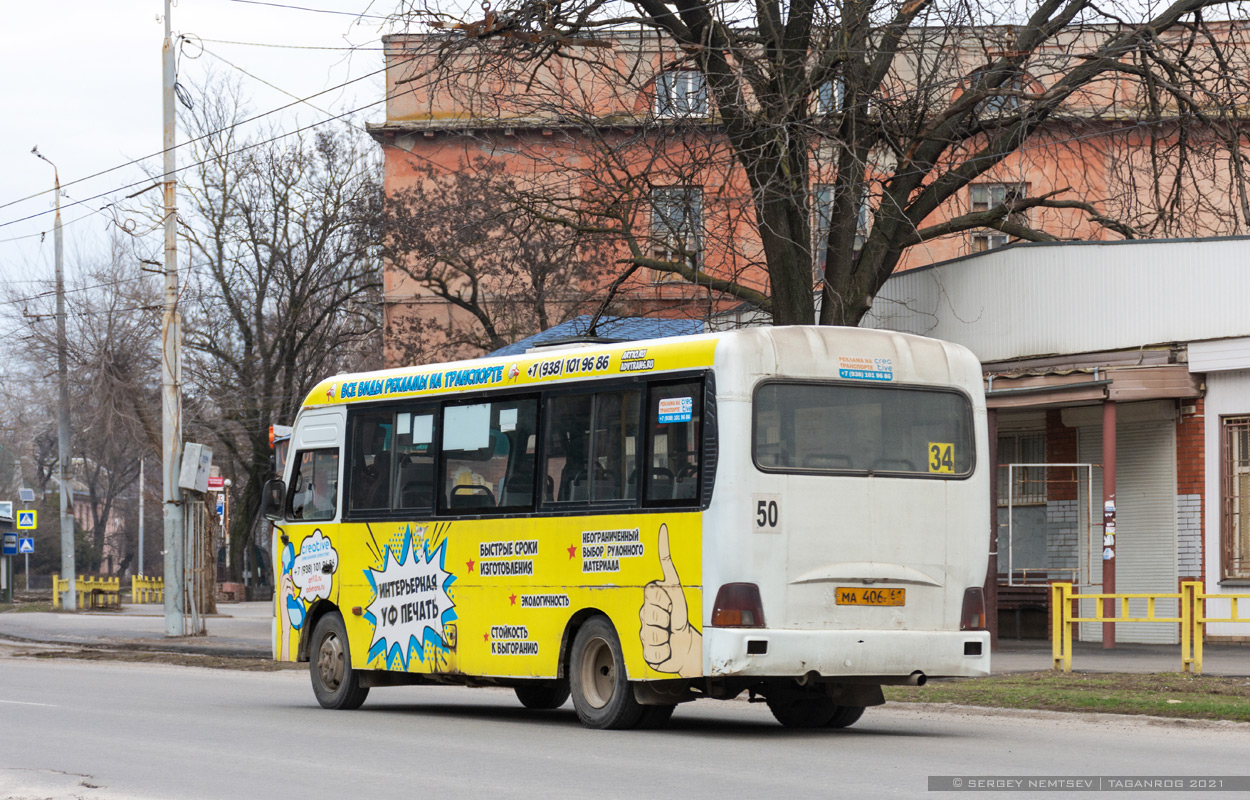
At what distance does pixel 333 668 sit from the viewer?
15828 millimetres

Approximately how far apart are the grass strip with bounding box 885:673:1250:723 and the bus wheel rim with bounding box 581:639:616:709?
4.21 metres

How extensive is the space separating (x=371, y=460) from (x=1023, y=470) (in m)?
12.9

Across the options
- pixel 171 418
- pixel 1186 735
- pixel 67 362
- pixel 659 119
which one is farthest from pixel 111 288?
pixel 1186 735

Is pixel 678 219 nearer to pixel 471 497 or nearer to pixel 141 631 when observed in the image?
pixel 471 497

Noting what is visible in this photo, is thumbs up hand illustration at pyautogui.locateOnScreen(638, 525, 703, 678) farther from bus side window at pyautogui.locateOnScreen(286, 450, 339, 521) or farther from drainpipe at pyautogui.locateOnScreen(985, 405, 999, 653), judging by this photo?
drainpipe at pyautogui.locateOnScreen(985, 405, 999, 653)

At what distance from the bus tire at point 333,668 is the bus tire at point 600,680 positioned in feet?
10.4

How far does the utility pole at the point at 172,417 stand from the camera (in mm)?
29328

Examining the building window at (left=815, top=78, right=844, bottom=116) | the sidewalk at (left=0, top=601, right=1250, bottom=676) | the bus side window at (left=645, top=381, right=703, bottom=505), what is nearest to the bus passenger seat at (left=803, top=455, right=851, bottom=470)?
the bus side window at (left=645, top=381, right=703, bottom=505)

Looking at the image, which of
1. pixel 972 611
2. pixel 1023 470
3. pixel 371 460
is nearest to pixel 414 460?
pixel 371 460

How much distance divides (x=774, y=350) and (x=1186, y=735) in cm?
431

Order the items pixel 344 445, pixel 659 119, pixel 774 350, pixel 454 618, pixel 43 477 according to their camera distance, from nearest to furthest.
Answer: pixel 774 350, pixel 454 618, pixel 344 445, pixel 659 119, pixel 43 477

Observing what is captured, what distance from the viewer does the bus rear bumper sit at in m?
11.8

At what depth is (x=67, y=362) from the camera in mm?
44031

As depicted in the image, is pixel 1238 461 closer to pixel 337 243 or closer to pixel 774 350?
pixel 774 350
